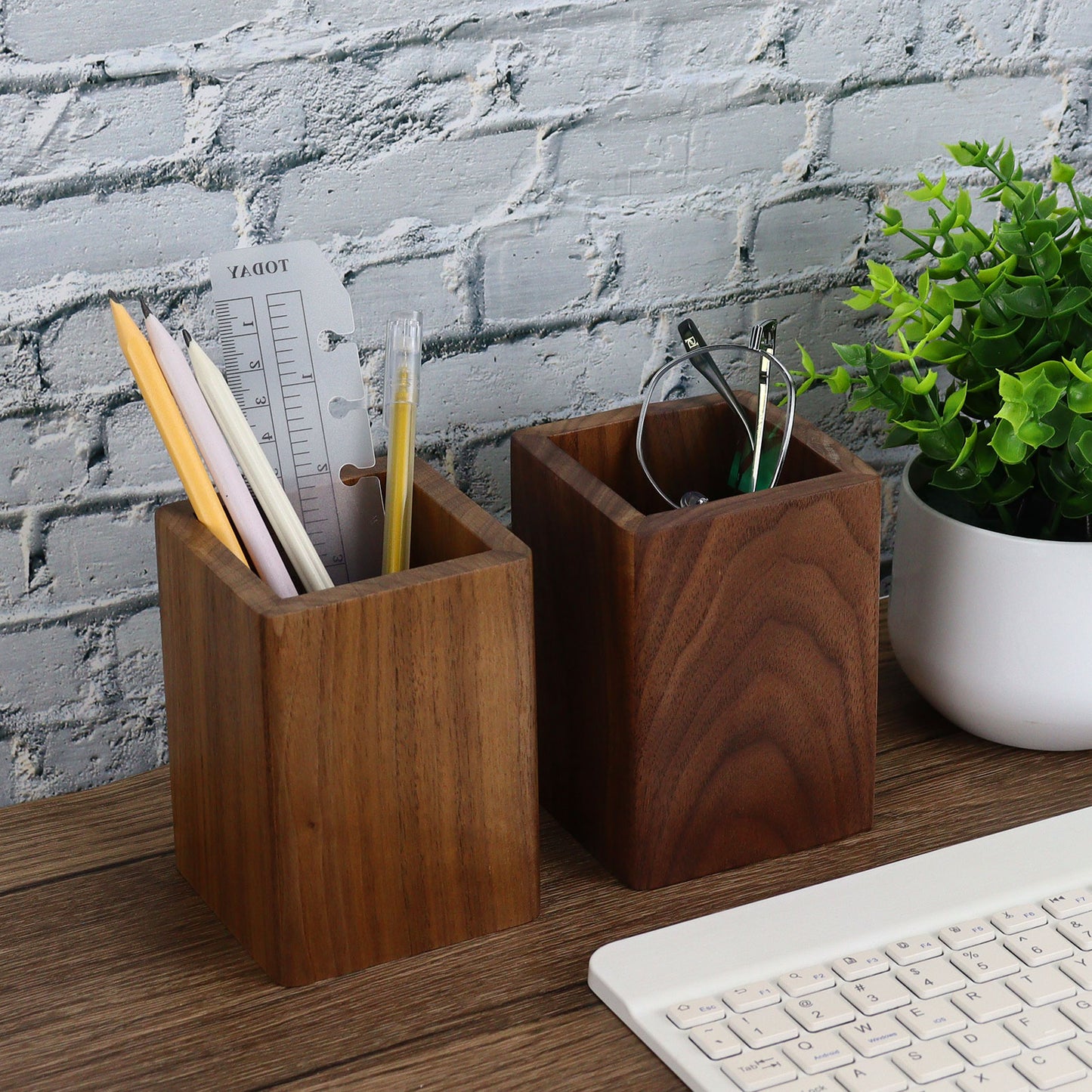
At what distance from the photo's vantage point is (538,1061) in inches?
21.6

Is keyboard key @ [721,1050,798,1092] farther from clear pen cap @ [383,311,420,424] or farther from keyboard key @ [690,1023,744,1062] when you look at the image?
clear pen cap @ [383,311,420,424]

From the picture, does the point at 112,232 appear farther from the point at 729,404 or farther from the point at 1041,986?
the point at 1041,986

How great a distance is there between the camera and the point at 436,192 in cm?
74

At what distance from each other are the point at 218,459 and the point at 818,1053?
33 cm

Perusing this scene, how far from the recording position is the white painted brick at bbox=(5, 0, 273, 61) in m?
0.64

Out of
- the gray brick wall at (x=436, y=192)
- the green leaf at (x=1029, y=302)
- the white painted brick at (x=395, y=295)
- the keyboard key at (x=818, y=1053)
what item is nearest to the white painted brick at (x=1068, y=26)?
the gray brick wall at (x=436, y=192)

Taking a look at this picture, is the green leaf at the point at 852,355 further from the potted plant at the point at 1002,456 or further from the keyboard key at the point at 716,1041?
the keyboard key at the point at 716,1041

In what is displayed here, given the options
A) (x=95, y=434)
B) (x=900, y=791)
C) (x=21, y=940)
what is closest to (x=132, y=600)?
(x=95, y=434)

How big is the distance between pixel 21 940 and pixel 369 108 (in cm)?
43

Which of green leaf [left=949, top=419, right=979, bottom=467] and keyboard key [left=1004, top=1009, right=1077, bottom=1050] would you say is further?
green leaf [left=949, top=419, right=979, bottom=467]

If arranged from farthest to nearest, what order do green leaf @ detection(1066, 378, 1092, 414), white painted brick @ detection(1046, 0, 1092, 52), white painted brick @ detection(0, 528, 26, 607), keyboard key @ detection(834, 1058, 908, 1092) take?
1. white painted brick @ detection(1046, 0, 1092, 52)
2. white painted brick @ detection(0, 528, 26, 607)
3. green leaf @ detection(1066, 378, 1092, 414)
4. keyboard key @ detection(834, 1058, 908, 1092)

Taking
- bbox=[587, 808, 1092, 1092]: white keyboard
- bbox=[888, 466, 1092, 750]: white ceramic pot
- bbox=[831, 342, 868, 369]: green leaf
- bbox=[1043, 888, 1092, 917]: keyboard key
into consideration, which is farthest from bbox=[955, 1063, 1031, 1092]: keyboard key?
bbox=[831, 342, 868, 369]: green leaf

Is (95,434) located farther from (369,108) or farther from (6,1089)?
(6,1089)

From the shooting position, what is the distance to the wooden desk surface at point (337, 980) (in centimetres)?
55
